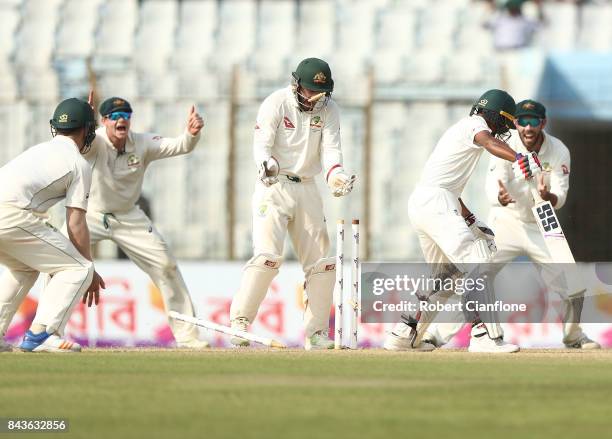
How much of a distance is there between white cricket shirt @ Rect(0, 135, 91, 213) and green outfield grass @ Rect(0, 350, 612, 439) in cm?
101

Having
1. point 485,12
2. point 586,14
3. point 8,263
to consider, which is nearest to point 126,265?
point 8,263

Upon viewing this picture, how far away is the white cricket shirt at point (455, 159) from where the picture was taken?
960 centimetres

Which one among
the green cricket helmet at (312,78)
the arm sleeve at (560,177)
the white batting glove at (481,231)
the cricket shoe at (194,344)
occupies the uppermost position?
the green cricket helmet at (312,78)

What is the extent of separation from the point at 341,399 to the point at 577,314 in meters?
4.62

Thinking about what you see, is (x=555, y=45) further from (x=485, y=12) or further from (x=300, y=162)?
(x=300, y=162)

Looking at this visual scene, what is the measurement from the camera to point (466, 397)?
22.2 feet

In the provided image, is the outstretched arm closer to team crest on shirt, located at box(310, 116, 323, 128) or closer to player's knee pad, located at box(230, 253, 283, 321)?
team crest on shirt, located at box(310, 116, 323, 128)

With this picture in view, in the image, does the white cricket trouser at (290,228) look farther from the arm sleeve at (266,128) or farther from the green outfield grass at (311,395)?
the green outfield grass at (311,395)

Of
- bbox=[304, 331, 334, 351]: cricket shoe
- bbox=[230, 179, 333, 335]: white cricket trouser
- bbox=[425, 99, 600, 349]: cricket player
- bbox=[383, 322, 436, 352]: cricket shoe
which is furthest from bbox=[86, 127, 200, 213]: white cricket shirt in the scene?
bbox=[425, 99, 600, 349]: cricket player

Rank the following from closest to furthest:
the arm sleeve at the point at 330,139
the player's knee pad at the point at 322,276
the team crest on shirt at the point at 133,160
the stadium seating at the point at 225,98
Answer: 1. the arm sleeve at the point at 330,139
2. the player's knee pad at the point at 322,276
3. the team crest on shirt at the point at 133,160
4. the stadium seating at the point at 225,98

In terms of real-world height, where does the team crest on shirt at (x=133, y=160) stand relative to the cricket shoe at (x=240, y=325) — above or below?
above

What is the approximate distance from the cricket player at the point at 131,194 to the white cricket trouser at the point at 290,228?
0.87 meters

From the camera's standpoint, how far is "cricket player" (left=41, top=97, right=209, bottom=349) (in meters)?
10.6

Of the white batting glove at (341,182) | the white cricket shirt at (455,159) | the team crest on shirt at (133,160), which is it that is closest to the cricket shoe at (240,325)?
the white batting glove at (341,182)
